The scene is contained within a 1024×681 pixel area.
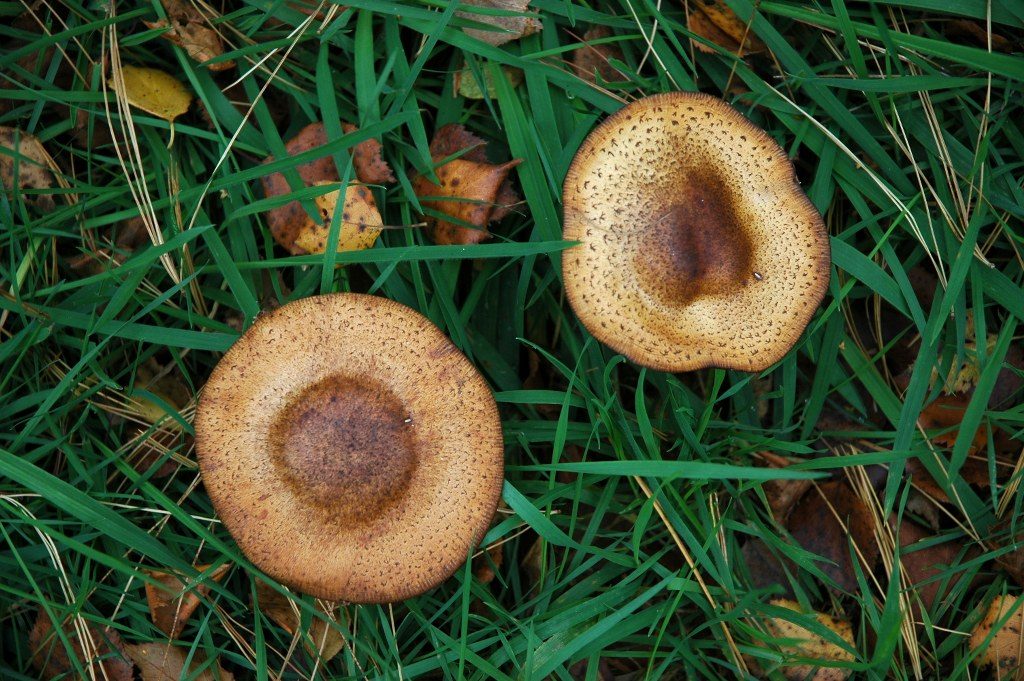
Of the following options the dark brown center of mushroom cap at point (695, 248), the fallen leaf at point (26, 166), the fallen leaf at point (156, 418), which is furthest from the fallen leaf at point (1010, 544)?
the fallen leaf at point (26, 166)

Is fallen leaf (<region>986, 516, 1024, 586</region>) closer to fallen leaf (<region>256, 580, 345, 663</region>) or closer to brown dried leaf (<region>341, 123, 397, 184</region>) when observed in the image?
fallen leaf (<region>256, 580, 345, 663</region>)

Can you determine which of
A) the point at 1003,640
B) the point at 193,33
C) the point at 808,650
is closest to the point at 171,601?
the point at 193,33

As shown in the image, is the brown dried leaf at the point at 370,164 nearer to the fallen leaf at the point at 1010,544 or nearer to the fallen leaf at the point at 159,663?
the fallen leaf at the point at 159,663

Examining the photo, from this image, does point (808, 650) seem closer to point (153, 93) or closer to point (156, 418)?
point (156, 418)

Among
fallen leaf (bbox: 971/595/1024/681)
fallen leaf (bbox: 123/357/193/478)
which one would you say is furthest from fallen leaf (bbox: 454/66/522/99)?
fallen leaf (bbox: 971/595/1024/681)

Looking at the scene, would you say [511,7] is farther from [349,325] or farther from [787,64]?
[349,325]
